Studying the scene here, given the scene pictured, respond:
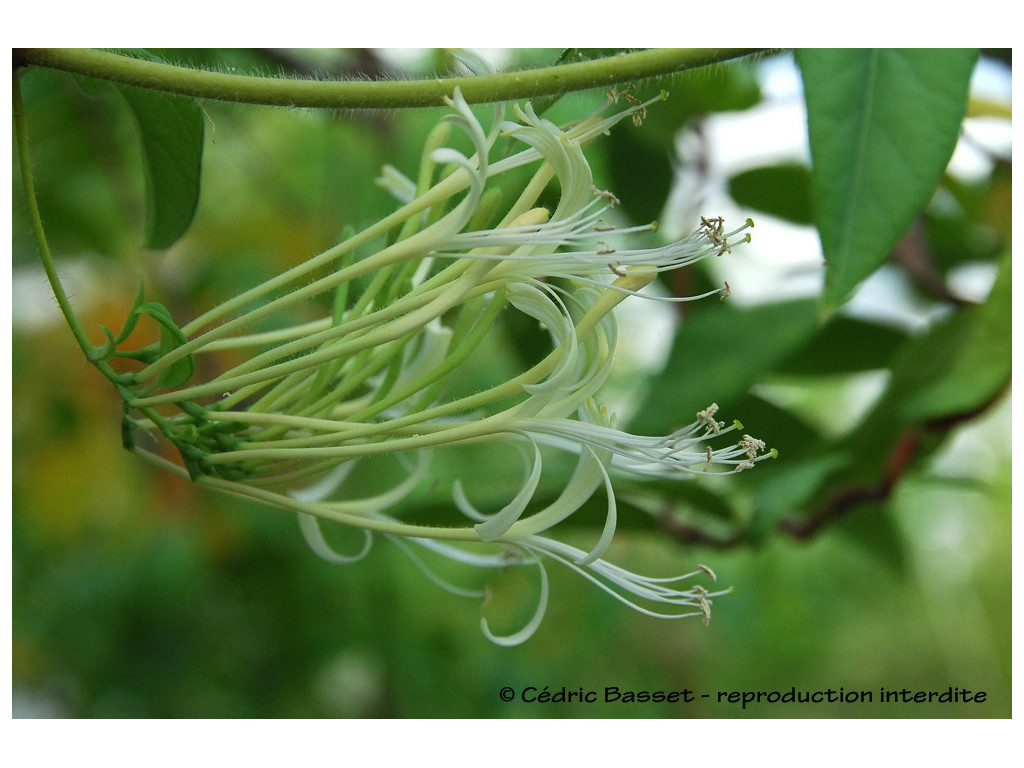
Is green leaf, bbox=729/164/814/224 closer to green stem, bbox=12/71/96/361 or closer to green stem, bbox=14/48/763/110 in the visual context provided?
green stem, bbox=14/48/763/110

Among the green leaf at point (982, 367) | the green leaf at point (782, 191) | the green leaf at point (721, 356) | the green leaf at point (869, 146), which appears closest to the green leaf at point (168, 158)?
the green leaf at point (869, 146)

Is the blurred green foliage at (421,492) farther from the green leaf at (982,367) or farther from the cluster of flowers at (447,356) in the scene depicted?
the cluster of flowers at (447,356)

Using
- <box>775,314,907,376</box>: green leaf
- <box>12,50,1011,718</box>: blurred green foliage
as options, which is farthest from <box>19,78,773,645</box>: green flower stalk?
<box>775,314,907,376</box>: green leaf

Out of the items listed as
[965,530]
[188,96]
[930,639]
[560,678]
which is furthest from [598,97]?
[930,639]

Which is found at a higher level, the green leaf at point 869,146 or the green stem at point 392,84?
the green stem at point 392,84

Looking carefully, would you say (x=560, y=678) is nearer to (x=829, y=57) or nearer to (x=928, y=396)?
(x=928, y=396)

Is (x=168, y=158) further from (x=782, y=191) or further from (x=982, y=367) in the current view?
(x=782, y=191)

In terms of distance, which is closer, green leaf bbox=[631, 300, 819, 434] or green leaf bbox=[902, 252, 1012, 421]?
green leaf bbox=[902, 252, 1012, 421]
